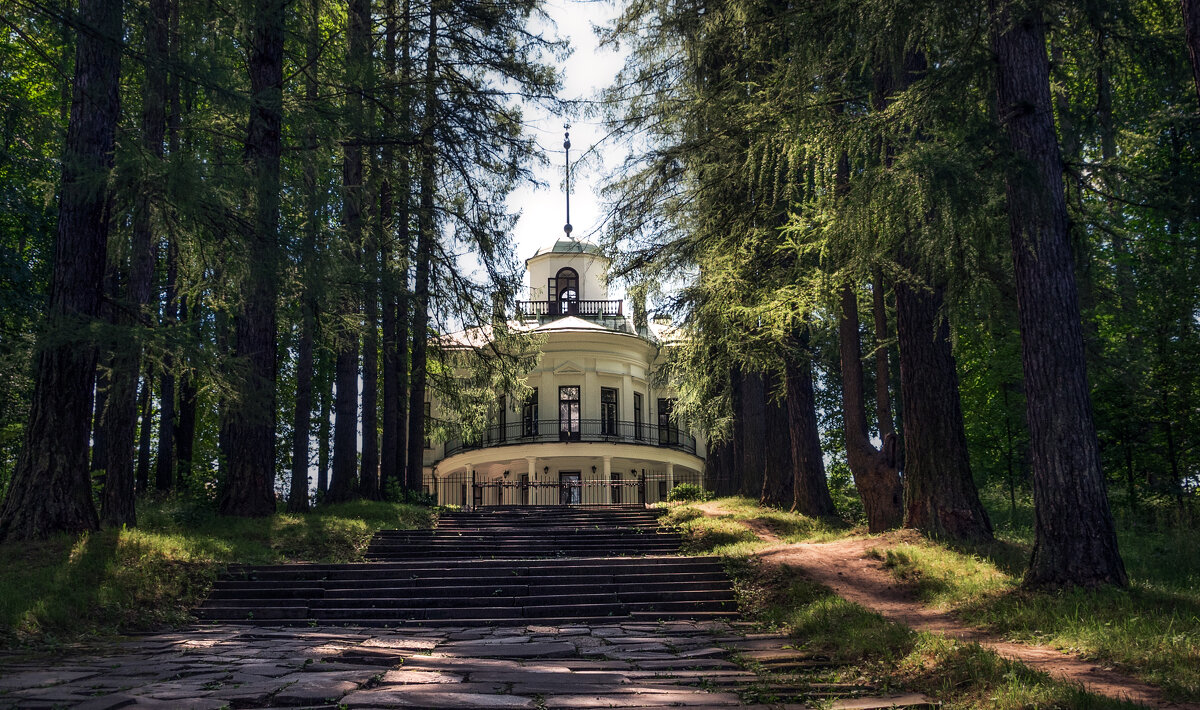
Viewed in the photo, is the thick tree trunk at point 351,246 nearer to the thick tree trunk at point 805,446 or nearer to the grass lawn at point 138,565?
the grass lawn at point 138,565

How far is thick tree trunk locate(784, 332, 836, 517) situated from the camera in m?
16.1

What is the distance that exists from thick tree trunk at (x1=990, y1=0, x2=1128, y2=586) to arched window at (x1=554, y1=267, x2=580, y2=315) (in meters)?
29.9

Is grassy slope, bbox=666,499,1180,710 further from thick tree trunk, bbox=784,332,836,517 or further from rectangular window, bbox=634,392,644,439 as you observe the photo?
rectangular window, bbox=634,392,644,439

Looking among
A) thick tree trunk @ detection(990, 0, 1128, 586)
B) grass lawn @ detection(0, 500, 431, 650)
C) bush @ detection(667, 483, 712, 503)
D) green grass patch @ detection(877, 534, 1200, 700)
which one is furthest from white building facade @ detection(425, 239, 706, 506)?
thick tree trunk @ detection(990, 0, 1128, 586)

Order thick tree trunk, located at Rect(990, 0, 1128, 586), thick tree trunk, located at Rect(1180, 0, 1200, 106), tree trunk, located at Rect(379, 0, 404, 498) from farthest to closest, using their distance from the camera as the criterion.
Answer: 1. tree trunk, located at Rect(379, 0, 404, 498)
2. thick tree trunk, located at Rect(990, 0, 1128, 586)
3. thick tree trunk, located at Rect(1180, 0, 1200, 106)

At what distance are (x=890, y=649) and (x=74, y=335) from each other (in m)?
8.57

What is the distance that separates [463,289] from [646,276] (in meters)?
3.98

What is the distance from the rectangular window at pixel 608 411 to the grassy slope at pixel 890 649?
20811 mm

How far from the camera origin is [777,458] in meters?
17.8

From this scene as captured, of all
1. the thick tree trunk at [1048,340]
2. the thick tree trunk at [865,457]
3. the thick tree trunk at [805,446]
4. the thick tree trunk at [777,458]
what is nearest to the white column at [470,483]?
the thick tree trunk at [777,458]

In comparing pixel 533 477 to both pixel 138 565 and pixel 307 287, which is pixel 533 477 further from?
pixel 138 565

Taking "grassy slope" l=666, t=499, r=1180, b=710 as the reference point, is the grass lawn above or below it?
above

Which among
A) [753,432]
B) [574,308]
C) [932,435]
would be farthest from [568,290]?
[932,435]

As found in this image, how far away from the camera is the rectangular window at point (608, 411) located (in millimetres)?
33844
